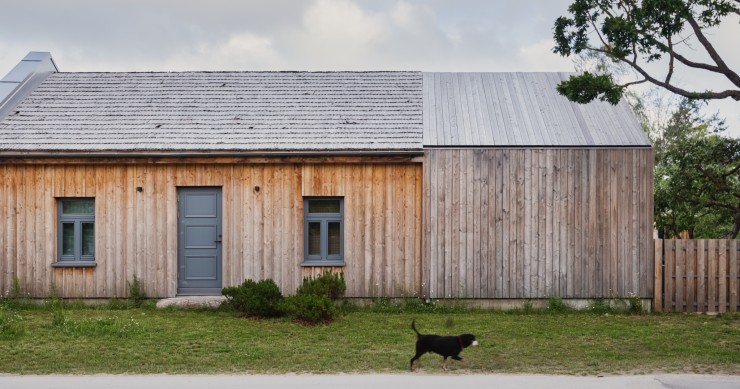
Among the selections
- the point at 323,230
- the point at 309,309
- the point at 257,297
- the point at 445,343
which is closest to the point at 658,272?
the point at 323,230

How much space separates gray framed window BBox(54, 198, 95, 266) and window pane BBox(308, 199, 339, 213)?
491 cm

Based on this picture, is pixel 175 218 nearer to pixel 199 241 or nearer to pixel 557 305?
pixel 199 241

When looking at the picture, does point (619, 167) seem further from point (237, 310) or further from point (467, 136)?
point (237, 310)

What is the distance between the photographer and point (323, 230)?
18625 mm

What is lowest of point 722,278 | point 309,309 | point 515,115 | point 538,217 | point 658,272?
point 309,309

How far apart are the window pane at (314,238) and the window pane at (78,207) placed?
16.1 ft

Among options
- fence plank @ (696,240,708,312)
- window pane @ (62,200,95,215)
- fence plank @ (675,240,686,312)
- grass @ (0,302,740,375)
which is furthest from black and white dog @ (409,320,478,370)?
window pane @ (62,200,95,215)

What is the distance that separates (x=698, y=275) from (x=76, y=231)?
44.7 feet

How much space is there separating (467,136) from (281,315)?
572 cm

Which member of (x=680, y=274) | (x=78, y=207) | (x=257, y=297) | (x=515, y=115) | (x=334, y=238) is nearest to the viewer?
(x=257, y=297)

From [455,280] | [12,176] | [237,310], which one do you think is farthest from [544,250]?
[12,176]

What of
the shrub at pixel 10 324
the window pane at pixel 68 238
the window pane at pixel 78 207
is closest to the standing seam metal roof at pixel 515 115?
the window pane at pixel 78 207

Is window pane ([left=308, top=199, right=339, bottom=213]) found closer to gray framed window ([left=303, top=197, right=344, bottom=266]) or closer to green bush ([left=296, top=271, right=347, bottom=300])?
gray framed window ([left=303, top=197, right=344, bottom=266])

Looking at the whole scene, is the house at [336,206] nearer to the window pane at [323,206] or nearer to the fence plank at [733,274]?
the window pane at [323,206]
